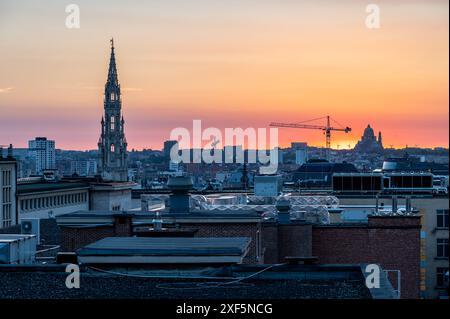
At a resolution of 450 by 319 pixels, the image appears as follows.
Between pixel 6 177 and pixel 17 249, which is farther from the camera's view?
pixel 6 177

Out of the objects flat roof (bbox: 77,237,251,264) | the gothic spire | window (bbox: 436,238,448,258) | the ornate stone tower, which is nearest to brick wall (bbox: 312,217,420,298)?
flat roof (bbox: 77,237,251,264)

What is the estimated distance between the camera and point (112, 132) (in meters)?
133

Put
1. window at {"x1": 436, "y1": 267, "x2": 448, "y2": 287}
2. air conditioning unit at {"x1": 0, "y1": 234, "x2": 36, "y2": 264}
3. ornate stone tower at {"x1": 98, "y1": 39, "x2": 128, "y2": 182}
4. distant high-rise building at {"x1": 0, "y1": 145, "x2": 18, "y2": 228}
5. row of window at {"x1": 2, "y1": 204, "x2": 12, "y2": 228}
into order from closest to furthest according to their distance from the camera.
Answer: air conditioning unit at {"x1": 0, "y1": 234, "x2": 36, "y2": 264}, window at {"x1": 436, "y1": 267, "x2": 448, "y2": 287}, row of window at {"x1": 2, "y1": 204, "x2": 12, "y2": 228}, distant high-rise building at {"x1": 0, "y1": 145, "x2": 18, "y2": 228}, ornate stone tower at {"x1": 98, "y1": 39, "x2": 128, "y2": 182}

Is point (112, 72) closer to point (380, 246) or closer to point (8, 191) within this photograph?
point (8, 191)

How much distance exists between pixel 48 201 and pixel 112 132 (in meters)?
77.9

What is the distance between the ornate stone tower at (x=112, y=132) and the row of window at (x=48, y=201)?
230ft

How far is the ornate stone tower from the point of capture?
5157 inches

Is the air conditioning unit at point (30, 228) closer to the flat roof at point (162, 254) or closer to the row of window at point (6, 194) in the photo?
the flat roof at point (162, 254)

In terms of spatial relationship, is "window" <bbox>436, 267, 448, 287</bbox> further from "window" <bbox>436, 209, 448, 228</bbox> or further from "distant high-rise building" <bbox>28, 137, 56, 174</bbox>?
"distant high-rise building" <bbox>28, 137, 56, 174</bbox>

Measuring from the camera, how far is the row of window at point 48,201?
2088 inches

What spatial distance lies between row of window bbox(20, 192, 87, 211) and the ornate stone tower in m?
70.2

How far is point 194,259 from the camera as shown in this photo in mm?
17109

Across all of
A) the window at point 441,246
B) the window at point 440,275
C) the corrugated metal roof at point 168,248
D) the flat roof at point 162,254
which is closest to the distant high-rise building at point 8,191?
the window at point 440,275

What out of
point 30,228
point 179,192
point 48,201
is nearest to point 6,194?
point 48,201
